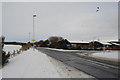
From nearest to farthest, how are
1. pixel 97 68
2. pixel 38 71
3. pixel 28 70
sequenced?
pixel 38 71
pixel 28 70
pixel 97 68

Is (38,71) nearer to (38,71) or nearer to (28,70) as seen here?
(38,71)

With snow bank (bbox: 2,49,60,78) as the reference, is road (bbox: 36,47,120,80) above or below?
below

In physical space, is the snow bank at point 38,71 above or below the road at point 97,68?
above

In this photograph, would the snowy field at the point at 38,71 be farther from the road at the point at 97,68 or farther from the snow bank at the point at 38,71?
the road at the point at 97,68

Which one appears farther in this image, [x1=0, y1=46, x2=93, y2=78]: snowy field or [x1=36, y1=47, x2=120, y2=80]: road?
[x1=36, y1=47, x2=120, y2=80]: road

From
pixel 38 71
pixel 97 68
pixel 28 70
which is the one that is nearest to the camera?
pixel 38 71

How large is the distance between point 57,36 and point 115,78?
103 m

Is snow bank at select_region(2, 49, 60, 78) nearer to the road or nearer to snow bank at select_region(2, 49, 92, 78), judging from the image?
snow bank at select_region(2, 49, 92, 78)

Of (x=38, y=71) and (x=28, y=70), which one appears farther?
(x=28, y=70)

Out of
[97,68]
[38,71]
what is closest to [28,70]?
[38,71]

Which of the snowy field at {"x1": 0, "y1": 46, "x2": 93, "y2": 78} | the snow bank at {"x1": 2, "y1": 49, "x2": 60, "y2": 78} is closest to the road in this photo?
the snowy field at {"x1": 0, "y1": 46, "x2": 93, "y2": 78}

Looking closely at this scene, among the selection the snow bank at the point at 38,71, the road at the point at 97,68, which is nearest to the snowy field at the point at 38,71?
the snow bank at the point at 38,71

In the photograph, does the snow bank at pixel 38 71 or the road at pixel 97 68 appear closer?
the snow bank at pixel 38 71

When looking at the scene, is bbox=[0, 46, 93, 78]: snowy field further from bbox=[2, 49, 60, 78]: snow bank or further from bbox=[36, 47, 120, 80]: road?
bbox=[36, 47, 120, 80]: road
